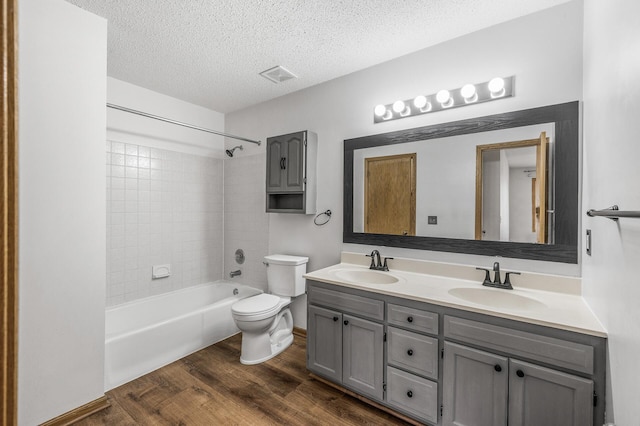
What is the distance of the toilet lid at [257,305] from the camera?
2.32 m

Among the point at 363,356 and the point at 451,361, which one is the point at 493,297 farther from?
the point at 363,356

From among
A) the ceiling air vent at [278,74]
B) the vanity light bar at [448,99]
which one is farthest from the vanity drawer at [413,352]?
the ceiling air vent at [278,74]

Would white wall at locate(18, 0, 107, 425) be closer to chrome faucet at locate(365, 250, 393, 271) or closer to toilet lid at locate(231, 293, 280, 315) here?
toilet lid at locate(231, 293, 280, 315)

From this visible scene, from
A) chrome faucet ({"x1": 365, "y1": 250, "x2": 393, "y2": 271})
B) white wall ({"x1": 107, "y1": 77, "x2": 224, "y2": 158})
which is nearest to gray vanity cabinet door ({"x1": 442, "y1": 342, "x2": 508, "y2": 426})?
chrome faucet ({"x1": 365, "y1": 250, "x2": 393, "y2": 271})

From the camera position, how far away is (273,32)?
77.4 inches

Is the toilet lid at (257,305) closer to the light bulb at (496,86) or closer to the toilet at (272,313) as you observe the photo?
the toilet at (272,313)

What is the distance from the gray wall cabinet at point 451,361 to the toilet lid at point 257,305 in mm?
456

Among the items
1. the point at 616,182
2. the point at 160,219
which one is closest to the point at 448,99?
the point at 616,182

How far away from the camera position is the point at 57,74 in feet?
5.46

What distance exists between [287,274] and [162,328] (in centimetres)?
111

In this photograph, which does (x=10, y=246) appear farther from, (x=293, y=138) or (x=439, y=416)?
(x=293, y=138)

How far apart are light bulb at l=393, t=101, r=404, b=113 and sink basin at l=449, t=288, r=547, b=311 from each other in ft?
4.52

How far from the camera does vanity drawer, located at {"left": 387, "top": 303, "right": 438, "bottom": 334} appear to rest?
5.26 feet

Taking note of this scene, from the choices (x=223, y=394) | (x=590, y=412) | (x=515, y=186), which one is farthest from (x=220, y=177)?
(x=590, y=412)
